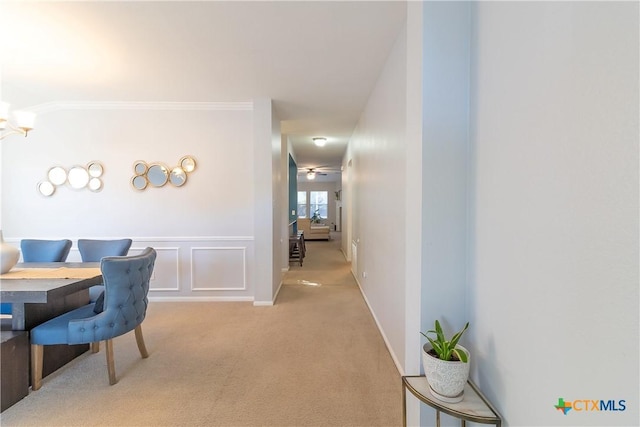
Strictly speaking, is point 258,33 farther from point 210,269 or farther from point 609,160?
point 210,269

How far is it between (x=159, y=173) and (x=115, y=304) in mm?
2310

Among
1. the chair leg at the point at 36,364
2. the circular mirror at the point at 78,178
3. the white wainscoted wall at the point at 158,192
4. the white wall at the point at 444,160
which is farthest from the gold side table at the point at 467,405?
the circular mirror at the point at 78,178

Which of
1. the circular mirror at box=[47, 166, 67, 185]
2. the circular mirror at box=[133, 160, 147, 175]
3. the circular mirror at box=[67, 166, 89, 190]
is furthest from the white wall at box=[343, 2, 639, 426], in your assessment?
the circular mirror at box=[47, 166, 67, 185]

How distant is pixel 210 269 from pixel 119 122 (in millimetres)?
2412

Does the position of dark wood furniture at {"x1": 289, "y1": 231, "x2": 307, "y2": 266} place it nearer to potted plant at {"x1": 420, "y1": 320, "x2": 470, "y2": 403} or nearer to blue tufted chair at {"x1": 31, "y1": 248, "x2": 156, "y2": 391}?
blue tufted chair at {"x1": 31, "y1": 248, "x2": 156, "y2": 391}

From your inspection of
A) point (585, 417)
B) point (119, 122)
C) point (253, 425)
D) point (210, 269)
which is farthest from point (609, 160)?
point (119, 122)

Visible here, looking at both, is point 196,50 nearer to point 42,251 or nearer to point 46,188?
point 42,251

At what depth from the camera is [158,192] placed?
3.86 metres

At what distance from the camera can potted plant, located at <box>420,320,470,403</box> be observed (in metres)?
1.05

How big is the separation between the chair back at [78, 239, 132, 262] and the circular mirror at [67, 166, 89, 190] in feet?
4.08

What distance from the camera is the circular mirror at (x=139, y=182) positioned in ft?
12.6

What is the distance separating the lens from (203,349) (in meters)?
2.54

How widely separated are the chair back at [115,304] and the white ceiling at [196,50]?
1.80m

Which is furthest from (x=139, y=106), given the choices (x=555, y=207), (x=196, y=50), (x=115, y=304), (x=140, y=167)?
(x=555, y=207)
